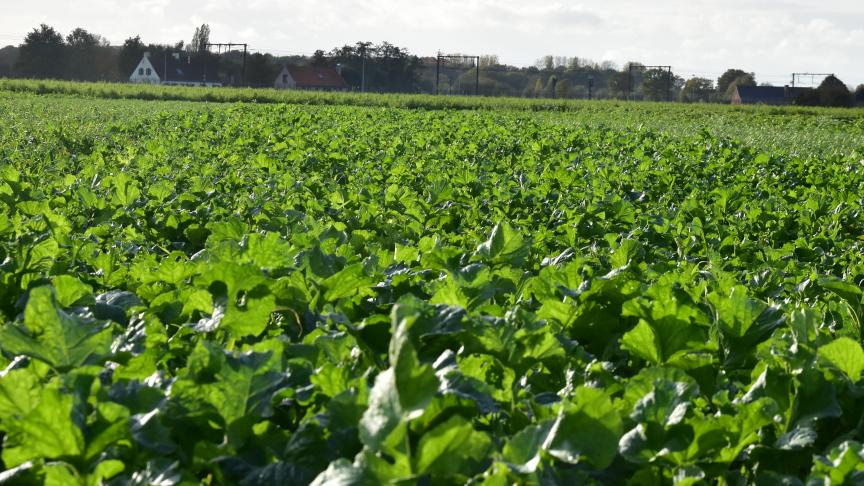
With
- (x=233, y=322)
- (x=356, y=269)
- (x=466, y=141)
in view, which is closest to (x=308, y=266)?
(x=356, y=269)

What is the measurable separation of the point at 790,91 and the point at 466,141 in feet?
241

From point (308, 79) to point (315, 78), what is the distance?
906 millimetres

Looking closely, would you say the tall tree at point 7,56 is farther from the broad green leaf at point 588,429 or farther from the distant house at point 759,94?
the broad green leaf at point 588,429

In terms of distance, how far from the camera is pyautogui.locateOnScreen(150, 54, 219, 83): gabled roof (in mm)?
103438

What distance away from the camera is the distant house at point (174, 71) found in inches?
4072

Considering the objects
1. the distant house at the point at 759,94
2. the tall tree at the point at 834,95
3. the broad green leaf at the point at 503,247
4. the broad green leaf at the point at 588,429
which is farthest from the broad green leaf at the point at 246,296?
the distant house at the point at 759,94

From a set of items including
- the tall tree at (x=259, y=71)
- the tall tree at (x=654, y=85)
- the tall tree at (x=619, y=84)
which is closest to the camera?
the tall tree at (x=654, y=85)

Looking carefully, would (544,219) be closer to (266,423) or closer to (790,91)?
(266,423)

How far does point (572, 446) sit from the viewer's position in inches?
46.9

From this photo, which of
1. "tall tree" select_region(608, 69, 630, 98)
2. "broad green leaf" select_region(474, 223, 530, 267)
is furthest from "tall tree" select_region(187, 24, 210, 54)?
"broad green leaf" select_region(474, 223, 530, 267)

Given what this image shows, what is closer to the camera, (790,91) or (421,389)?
(421,389)

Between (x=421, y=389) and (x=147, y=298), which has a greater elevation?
(x=421, y=389)

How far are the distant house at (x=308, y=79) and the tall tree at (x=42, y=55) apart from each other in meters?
23.9

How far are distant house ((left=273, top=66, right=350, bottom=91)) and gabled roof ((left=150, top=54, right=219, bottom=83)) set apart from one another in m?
8.15
